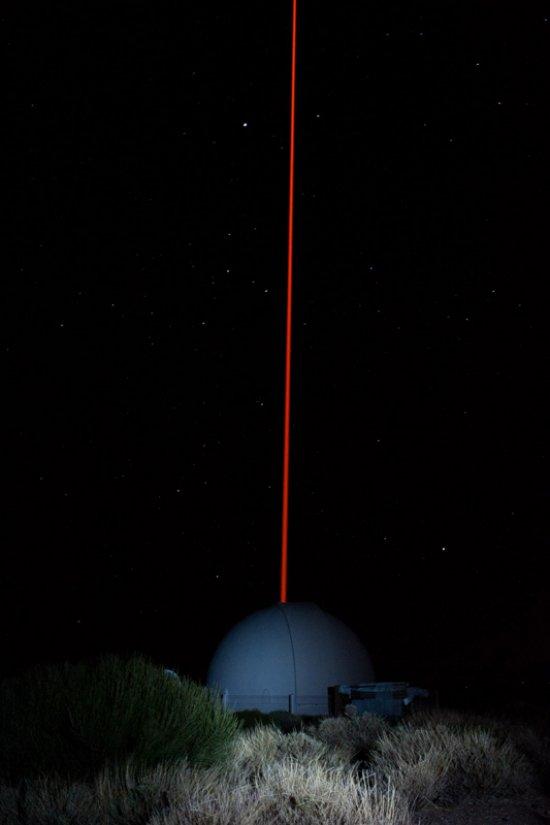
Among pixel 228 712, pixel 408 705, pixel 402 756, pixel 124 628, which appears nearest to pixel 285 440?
pixel 408 705

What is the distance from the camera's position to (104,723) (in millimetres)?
10805

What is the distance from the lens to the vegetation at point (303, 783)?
7688 mm

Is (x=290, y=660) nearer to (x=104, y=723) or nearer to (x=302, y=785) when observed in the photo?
(x=104, y=723)

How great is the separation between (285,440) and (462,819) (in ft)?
43.0

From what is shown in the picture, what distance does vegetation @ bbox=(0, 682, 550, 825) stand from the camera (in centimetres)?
769

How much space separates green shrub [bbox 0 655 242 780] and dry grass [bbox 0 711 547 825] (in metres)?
0.39

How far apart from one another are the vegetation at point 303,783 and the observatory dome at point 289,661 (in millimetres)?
9726

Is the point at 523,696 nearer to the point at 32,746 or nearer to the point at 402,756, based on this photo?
the point at 402,756

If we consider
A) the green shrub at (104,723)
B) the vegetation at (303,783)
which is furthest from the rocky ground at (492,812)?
the green shrub at (104,723)

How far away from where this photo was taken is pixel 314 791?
26.6 ft

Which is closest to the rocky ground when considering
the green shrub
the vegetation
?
the vegetation

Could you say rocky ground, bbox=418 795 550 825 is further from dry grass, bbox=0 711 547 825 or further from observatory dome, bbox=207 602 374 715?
observatory dome, bbox=207 602 374 715

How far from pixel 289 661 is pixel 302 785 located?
15.3 meters

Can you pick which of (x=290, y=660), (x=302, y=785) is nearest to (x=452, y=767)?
(x=302, y=785)
